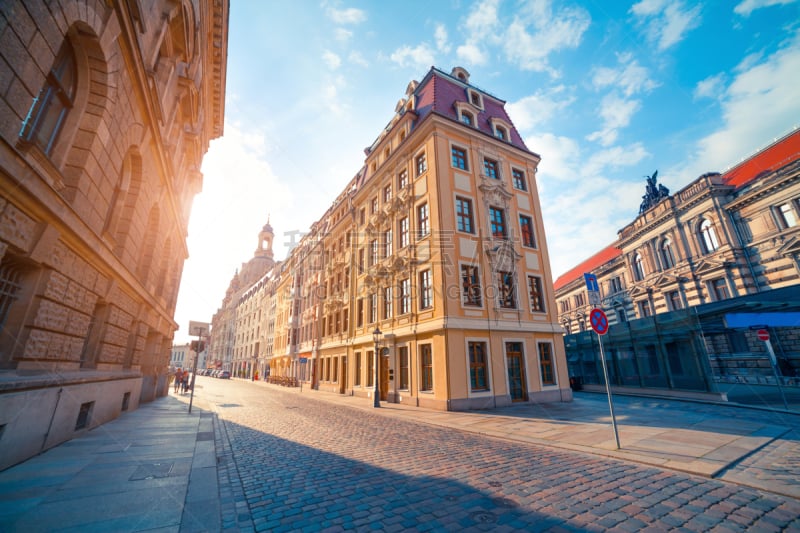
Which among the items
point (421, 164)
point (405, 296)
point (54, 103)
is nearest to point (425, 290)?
point (405, 296)

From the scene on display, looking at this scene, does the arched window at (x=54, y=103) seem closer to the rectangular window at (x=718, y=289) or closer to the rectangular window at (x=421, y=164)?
the rectangular window at (x=421, y=164)

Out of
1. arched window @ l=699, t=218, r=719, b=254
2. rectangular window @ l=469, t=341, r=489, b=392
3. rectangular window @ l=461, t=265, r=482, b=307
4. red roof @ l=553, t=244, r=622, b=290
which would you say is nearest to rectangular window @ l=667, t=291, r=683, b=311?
arched window @ l=699, t=218, r=719, b=254

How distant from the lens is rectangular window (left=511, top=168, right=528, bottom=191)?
69.3 ft

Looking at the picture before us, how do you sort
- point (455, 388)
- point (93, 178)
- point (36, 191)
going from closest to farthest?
point (36, 191) < point (93, 178) < point (455, 388)

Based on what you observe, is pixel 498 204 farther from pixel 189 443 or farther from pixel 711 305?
pixel 189 443

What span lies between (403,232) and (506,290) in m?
7.28

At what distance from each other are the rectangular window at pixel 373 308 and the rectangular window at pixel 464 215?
7.98m

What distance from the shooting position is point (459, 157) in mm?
19188

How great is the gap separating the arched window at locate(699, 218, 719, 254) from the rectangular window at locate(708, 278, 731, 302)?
2.73 m

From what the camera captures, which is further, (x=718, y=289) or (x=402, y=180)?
(x=718, y=289)

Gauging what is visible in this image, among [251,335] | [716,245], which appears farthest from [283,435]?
[251,335]

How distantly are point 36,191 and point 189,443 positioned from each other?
6165 millimetres

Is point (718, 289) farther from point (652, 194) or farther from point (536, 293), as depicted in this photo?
point (536, 293)

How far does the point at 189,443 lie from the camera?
7.63 m
